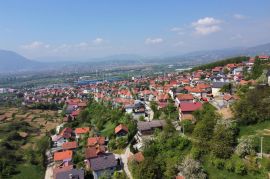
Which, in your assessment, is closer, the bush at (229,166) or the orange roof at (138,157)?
the bush at (229,166)

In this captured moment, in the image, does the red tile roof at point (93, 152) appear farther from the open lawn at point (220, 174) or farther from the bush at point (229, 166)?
the bush at point (229, 166)

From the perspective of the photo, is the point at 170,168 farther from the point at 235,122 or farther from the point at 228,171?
the point at 235,122

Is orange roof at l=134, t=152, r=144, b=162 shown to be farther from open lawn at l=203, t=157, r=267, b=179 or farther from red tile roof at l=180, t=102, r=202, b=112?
red tile roof at l=180, t=102, r=202, b=112

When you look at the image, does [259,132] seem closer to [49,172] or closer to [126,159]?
[126,159]

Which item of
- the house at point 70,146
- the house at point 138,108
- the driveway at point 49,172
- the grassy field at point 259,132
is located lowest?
the driveway at point 49,172

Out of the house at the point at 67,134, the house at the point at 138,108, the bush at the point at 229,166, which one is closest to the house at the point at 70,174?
the bush at the point at 229,166

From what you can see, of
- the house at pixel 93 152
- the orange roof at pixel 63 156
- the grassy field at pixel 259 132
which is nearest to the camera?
the grassy field at pixel 259 132

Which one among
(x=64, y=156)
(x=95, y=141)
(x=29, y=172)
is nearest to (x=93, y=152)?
(x=64, y=156)
